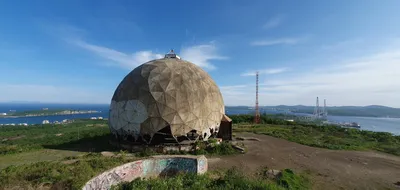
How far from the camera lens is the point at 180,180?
1287 cm

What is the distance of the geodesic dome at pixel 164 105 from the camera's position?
65.8 feet

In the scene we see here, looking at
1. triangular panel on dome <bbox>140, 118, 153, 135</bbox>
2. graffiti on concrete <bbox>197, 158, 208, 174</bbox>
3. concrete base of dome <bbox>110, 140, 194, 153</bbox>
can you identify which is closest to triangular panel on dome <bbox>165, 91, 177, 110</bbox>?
triangular panel on dome <bbox>140, 118, 153, 135</bbox>

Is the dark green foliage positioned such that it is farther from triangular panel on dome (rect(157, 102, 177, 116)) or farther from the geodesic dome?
triangular panel on dome (rect(157, 102, 177, 116))

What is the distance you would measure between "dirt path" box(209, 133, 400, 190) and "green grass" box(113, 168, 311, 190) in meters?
1.33

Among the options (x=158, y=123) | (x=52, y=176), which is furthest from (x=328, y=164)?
(x=52, y=176)

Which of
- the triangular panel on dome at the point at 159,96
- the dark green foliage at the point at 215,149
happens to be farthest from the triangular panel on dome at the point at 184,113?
the dark green foliage at the point at 215,149

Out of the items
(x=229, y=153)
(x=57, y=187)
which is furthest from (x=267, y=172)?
(x=57, y=187)

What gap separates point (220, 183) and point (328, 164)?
36.8 ft

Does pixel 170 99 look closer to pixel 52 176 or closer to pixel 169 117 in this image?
pixel 169 117

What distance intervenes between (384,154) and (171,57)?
26.1 meters

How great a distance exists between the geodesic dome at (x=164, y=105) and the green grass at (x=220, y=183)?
22.5ft

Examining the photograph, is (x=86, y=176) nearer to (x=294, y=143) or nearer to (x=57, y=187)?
(x=57, y=187)

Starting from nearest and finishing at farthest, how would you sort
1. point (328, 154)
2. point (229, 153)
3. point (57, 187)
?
point (57, 187) < point (229, 153) < point (328, 154)

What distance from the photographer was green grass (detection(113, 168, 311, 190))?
11804 mm
